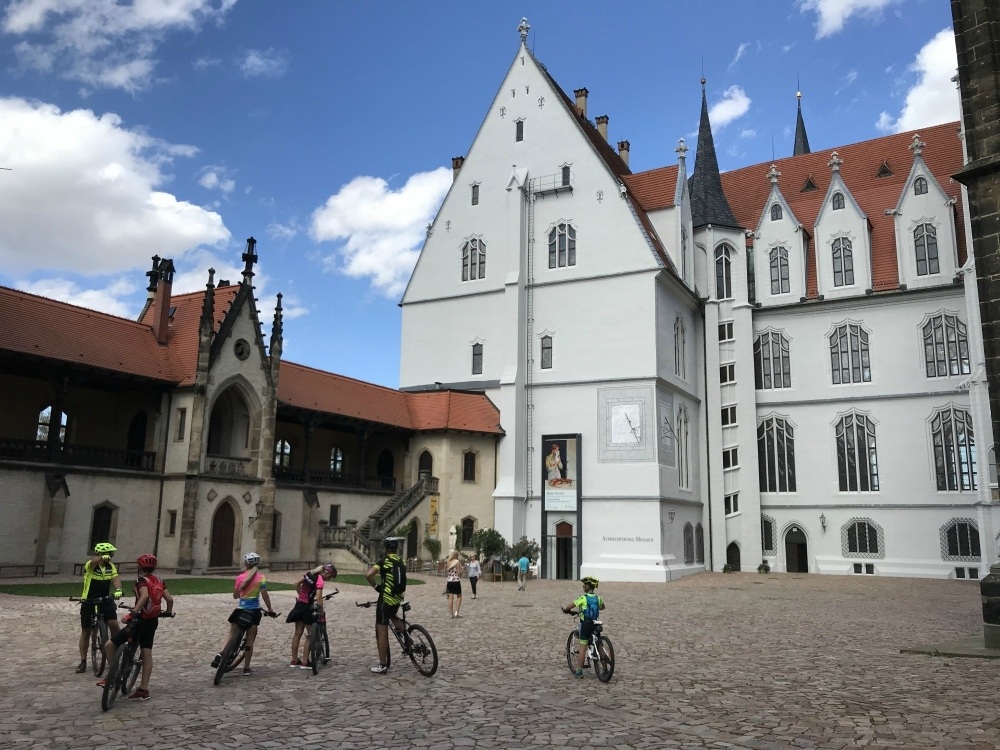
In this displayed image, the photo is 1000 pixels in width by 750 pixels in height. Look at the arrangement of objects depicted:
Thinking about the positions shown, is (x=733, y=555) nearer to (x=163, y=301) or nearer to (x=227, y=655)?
(x=163, y=301)

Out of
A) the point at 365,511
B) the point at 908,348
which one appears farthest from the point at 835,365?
the point at 365,511

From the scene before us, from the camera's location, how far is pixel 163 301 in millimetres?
33406

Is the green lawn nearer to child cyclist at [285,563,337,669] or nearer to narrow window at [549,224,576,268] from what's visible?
child cyclist at [285,563,337,669]

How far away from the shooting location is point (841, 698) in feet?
32.6

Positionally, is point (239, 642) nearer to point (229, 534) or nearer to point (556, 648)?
point (556, 648)

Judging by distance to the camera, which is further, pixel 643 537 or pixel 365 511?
pixel 365 511

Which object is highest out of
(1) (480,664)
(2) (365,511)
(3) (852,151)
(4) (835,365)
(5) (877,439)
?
(3) (852,151)

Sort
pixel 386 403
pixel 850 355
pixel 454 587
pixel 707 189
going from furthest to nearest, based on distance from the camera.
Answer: pixel 707 189
pixel 850 355
pixel 386 403
pixel 454 587

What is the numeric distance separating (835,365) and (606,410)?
1277 centimetres

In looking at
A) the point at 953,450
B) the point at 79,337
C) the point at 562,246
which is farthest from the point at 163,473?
the point at 953,450

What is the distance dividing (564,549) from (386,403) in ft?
36.6

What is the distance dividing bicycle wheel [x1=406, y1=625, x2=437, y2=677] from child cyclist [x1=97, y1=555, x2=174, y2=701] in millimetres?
3464

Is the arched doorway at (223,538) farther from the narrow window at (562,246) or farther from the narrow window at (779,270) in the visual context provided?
the narrow window at (779,270)

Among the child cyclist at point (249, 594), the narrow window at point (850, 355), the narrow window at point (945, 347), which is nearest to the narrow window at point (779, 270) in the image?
the narrow window at point (850, 355)
